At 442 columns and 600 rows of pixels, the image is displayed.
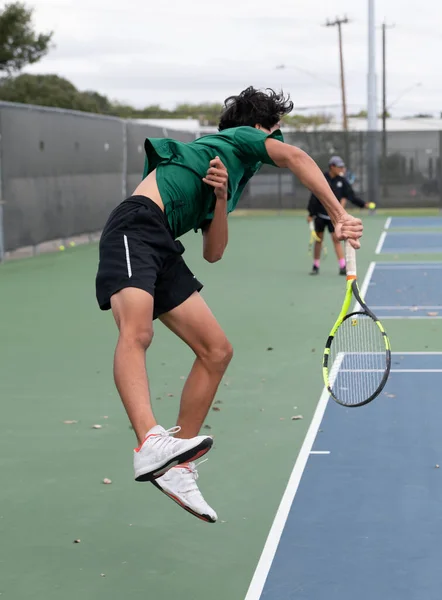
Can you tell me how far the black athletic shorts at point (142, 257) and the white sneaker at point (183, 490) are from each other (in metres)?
0.71

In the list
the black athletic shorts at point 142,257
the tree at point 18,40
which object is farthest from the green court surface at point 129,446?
the tree at point 18,40

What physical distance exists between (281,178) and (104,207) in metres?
11.9

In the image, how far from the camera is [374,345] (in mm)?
7695

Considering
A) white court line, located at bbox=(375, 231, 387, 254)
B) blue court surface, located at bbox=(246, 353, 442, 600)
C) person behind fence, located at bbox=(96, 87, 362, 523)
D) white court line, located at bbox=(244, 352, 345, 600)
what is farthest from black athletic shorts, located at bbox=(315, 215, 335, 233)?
person behind fence, located at bbox=(96, 87, 362, 523)

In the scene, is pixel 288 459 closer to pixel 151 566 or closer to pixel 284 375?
pixel 151 566

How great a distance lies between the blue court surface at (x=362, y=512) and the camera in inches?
180

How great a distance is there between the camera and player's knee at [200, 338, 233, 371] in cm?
488

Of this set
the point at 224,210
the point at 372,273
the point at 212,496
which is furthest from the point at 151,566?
the point at 372,273

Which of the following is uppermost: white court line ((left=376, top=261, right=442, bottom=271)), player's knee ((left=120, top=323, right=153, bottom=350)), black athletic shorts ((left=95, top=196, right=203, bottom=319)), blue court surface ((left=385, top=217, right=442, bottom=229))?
black athletic shorts ((left=95, top=196, right=203, bottom=319))

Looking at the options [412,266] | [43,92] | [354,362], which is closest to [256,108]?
[354,362]

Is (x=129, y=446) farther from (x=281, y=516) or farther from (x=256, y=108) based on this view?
(x=256, y=108)

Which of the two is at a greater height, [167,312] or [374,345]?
[167,312]

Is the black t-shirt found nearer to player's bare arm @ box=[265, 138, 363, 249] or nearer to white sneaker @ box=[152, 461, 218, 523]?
player's bare arm @ box=[265, 138, 363, 249]

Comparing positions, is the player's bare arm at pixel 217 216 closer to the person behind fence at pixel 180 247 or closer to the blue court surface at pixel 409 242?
the person behind fence at pixel 180 247
